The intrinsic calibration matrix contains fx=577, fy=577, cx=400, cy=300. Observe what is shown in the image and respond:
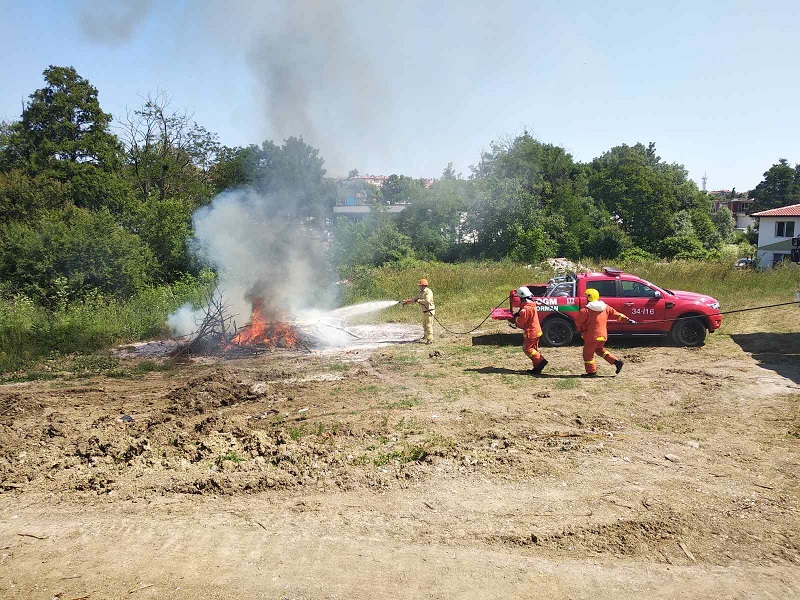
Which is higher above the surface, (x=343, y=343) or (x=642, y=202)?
(x=642, y=202)

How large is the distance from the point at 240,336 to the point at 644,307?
983 cm

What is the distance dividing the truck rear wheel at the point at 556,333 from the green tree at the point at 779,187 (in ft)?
255

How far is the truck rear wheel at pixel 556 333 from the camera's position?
13.9 meters

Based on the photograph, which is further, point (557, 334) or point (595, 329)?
point (557, 334)

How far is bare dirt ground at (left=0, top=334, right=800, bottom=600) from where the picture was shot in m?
4.92

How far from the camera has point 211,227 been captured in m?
19.7

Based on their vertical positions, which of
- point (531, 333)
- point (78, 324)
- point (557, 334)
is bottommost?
point (557, 334)

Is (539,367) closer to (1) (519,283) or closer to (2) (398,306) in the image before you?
(2) (398,306)

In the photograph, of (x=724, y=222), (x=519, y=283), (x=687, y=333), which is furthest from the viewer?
(x=724, y=222)

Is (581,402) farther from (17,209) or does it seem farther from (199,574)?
(17,209)

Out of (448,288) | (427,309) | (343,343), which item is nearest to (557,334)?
(427,309)

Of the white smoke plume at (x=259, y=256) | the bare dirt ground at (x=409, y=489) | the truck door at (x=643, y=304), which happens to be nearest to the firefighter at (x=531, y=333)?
the bare dirt ground at (x=409, y=489)

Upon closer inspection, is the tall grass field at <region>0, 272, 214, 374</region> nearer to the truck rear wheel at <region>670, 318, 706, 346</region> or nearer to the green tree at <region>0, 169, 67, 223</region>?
the green tree at <region>0, 169, 67, 223</region>

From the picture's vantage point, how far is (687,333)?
13531 mm
